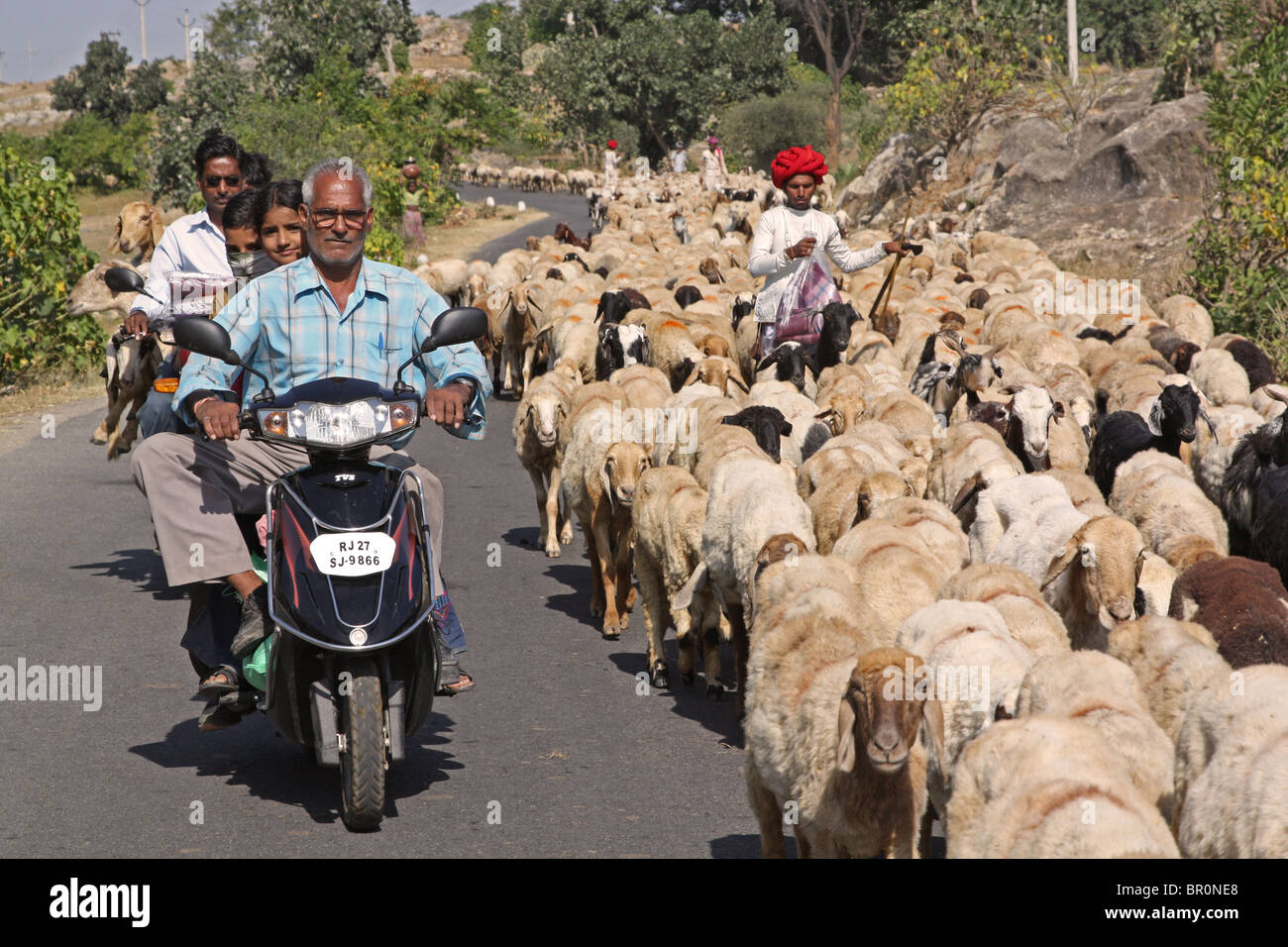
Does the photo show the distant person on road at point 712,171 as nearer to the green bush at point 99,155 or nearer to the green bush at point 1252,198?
the green bush at point 99,155

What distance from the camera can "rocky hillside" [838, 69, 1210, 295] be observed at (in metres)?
23.7

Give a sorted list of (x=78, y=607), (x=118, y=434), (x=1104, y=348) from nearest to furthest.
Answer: (x=78, y=607) → (x=118, y=434) → (x=1104, y=348)

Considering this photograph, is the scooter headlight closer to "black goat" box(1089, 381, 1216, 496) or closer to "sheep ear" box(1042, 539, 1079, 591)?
"sheep ear" box(1042, 539, 1079, 591)

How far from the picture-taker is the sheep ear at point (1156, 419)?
32.8 feet

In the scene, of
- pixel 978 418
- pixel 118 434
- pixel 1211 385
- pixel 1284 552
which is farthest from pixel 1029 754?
pixel 1211 385

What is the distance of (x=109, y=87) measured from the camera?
78.6 metres

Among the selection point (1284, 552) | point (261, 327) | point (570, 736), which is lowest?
point (570, 736)

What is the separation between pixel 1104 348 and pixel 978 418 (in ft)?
10.9

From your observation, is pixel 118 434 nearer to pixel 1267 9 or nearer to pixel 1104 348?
pixel 1104 348

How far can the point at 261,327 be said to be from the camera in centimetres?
536

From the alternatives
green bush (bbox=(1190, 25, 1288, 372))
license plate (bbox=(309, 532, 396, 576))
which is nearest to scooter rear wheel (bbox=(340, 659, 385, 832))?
license plate (bbox=(309, 532, 396, 576))

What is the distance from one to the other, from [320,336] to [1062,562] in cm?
363

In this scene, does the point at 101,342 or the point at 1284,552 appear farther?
the point at 101,342

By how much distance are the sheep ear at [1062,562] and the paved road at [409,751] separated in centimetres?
169
